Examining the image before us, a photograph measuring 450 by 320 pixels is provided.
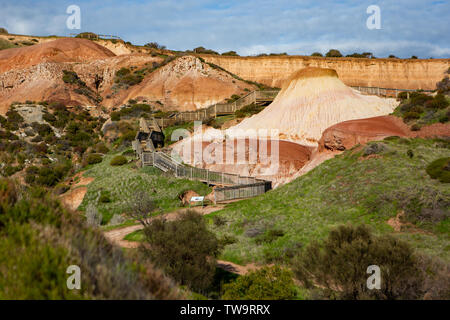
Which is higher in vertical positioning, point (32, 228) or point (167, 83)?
point (167, 83)

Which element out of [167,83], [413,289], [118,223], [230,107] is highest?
[167,83]

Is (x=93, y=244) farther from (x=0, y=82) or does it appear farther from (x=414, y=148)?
(x=0, y=82)

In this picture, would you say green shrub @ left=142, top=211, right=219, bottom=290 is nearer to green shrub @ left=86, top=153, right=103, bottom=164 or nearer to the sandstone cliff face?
green shrub @ left=86, top=153, right=103, bottom=164

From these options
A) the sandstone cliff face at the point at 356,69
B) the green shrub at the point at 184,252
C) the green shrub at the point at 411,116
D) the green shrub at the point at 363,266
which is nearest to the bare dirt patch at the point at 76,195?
the green shrub at the point at 184,252

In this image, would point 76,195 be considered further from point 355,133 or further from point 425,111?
point 425,111

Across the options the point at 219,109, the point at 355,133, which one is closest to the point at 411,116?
the point at 355,133

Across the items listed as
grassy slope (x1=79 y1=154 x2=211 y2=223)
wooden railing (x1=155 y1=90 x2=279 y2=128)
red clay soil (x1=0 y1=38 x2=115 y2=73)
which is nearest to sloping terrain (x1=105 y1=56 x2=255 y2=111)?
wooden railing (x1=155 y1=90 x2=279 y2=128)

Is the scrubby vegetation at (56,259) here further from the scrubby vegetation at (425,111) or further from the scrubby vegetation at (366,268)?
the scrubby vegetation at (425,111)
